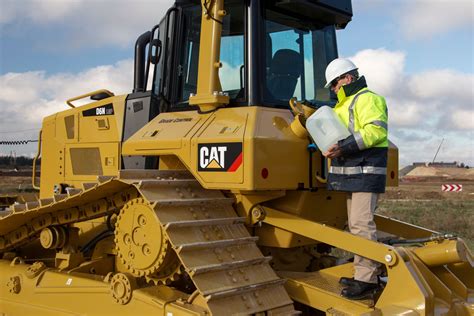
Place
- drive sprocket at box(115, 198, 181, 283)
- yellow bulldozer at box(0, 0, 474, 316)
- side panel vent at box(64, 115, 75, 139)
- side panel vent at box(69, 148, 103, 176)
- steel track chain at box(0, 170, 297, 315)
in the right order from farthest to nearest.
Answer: side panel vent at box(64, 115, 75, 139) → side panel vent at box(69, 148, 103, 176) → drive sprocket at box(115, 198, 181, 283) → yellow bulldozer at box(0, 0, 474, 316) → steel track chain at box(0, 170, 297, 315)

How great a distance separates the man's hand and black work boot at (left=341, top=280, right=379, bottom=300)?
3.43 ft

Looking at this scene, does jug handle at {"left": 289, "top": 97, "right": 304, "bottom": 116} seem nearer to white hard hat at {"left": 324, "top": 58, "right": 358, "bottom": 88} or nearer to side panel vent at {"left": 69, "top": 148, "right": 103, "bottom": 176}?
white hard hat at {"left": 324, "top": 58, "right": 358, "bottom": 88}

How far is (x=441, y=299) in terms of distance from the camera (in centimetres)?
471

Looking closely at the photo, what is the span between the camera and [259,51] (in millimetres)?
5039

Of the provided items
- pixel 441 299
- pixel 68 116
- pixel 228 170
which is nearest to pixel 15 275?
pixel 68 116

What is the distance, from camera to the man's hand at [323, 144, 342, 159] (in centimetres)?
461

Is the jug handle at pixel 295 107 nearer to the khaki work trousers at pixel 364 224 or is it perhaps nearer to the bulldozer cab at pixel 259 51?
the bulldozer cab at pixel 259 51

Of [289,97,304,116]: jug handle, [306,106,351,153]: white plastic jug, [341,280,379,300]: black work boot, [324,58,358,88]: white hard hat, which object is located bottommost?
[341,280,379,300]: black work boot

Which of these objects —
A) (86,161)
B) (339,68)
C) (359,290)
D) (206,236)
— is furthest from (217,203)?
(86,161)

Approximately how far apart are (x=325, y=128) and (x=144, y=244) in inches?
69.7

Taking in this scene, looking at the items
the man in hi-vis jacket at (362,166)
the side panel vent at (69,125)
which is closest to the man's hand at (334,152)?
the man in hi-vis jacket at (362,166)

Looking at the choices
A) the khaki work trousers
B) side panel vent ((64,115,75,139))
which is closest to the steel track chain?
the khaki work trousers

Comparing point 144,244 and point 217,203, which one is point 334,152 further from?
point 144,244

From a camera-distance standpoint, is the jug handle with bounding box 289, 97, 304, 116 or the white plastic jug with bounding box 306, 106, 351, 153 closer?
the white plastic jug with bounding box 306, 106, 351, 153
